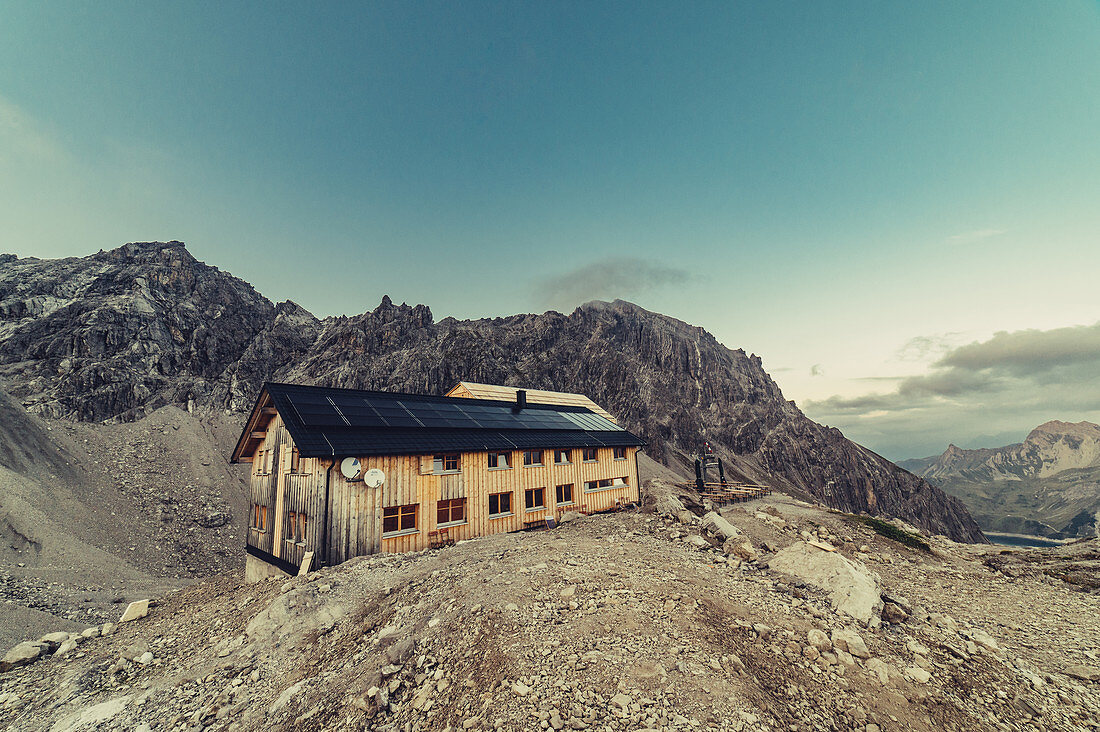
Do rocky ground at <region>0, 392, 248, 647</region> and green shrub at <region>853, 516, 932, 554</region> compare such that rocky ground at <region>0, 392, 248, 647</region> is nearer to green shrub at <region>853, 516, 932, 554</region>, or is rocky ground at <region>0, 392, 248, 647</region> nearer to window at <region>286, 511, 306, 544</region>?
window at <region>286, 511, 306, 544</region>

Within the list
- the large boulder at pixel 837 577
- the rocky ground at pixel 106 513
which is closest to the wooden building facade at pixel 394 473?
the rocky ground at pixel 106 513

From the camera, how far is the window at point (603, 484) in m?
33.4

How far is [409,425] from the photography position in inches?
1051

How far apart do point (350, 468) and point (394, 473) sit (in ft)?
8.01

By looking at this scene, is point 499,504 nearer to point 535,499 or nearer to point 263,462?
point 535,499

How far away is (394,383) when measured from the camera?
395 ft

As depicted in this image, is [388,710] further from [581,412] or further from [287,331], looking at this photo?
[287,331]

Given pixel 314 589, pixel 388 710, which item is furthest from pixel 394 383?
pixel 388 710

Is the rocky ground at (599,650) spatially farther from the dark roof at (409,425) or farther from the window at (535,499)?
the window at (535,499)

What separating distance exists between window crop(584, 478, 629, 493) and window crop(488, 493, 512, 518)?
728cm

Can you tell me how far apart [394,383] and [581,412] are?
91543mm

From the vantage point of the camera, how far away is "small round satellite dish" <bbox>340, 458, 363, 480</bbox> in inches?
846

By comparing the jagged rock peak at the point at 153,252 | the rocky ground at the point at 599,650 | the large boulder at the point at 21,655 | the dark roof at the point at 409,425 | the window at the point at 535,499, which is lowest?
the large boulder at the point at 21,655

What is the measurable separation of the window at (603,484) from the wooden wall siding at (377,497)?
1.95 metres
